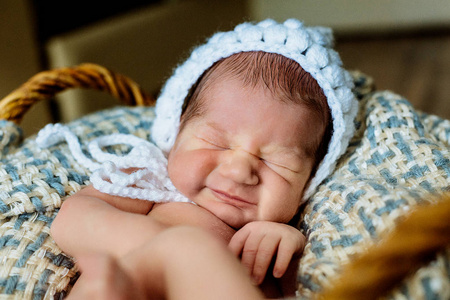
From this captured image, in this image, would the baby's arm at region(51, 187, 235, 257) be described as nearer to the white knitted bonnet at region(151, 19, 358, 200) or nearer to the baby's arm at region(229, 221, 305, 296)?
the baby's arm at region(229, 221, 305, 296)

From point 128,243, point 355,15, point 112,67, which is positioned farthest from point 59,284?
point 355,15

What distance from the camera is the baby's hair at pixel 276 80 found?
2.91 feet

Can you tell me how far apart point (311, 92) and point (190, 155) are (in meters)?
0.27

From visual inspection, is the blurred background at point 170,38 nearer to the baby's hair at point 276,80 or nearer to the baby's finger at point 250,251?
the baby's hair at point 276,80

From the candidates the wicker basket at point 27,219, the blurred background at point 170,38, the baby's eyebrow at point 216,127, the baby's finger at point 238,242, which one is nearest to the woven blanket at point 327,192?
the wicker basket at point 27,219

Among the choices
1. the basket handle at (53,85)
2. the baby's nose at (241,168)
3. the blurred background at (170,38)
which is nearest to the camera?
the baby's nose at (241,168)

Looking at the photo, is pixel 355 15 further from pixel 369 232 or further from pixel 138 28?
pixel 369 232

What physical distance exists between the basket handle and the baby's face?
0.44m

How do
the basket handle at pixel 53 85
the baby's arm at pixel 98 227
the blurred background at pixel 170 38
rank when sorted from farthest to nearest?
the blurred background at pixel 170 38 → the basket handle at pixel 53 85 → the baby's arm at pixel 98 227

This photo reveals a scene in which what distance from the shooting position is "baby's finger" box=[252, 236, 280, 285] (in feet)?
2.41

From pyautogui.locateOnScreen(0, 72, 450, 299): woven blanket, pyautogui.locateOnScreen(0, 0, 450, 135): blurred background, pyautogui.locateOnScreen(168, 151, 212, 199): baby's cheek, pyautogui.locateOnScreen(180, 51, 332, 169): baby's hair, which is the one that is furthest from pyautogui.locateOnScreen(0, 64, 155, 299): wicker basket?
pyautogui.locateOnScreen(0, 0, 450, 135): blurred background

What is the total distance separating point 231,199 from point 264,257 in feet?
0.47

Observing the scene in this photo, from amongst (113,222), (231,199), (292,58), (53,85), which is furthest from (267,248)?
(53,85)

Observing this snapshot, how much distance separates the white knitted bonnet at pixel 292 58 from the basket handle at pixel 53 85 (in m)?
0.28
